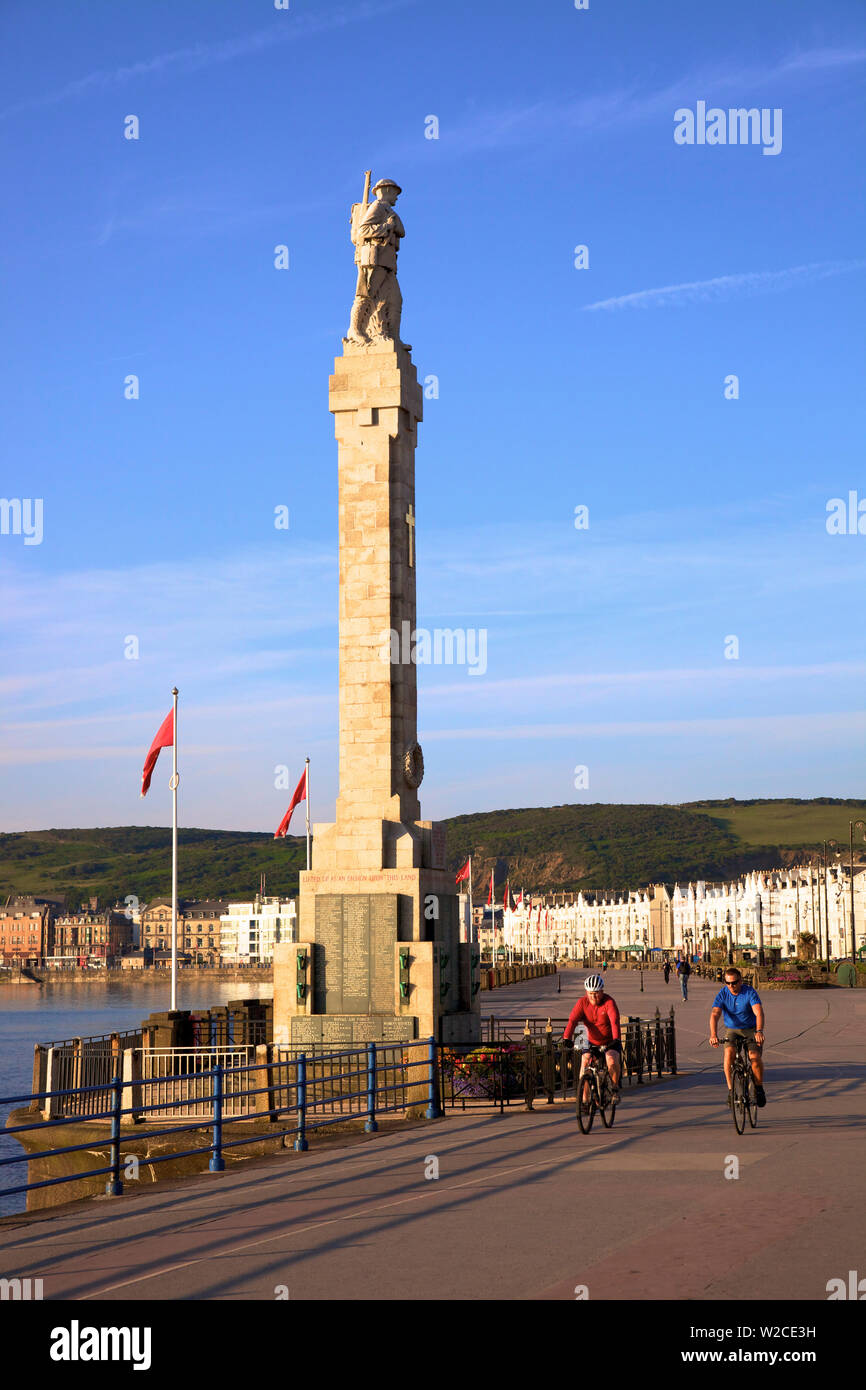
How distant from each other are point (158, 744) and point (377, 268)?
1405cm

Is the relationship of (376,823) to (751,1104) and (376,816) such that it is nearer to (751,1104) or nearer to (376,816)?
(376,816)

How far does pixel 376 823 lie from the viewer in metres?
25.1

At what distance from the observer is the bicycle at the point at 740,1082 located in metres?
16.8

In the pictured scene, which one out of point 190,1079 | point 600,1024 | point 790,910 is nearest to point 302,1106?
point 600,1024

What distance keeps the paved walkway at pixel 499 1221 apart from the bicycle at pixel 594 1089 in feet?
1.00

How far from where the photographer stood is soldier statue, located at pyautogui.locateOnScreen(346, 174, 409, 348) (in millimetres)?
27188

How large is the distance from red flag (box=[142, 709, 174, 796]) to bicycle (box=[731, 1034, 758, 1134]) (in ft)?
71.0

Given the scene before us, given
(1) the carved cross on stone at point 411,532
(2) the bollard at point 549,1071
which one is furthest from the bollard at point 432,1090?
(1) the carved cross on stone at point 411,532

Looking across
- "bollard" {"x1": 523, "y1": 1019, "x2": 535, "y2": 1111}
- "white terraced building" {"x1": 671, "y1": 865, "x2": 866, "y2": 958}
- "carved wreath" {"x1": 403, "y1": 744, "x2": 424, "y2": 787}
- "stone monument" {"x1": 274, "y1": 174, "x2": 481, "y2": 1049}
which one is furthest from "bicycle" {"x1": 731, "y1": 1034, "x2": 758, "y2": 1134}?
"white terraced building" {"x1": 671, "y1": 865, "x2": 866, "y2": 958}

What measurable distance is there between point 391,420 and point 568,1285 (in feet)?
64.2

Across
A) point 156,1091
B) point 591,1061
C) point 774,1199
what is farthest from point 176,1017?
point 774,1199

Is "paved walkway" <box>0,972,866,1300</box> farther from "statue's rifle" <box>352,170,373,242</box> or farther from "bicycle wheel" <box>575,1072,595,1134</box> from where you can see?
"statue's rifle" <box>352,170,373,242</box>

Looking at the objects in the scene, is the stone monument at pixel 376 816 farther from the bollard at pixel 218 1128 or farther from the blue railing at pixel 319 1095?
the bollard at pixel 218 1128
